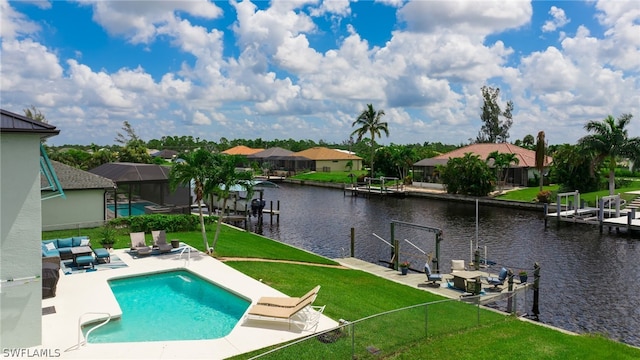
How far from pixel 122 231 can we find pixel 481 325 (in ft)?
64.5

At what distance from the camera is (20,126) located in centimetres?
941

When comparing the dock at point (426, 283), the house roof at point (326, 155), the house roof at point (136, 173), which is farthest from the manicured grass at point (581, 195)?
the house roof at point (326, 155)

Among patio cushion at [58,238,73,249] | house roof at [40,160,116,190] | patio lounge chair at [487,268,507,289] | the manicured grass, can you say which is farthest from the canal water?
patio cushion at [58,238,73,249]

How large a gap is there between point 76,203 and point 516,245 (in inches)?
1073

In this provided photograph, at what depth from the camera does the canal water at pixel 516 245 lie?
17375 mm

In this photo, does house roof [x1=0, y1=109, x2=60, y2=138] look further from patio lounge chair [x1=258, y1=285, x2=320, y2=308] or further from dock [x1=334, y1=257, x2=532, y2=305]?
dock [x1=334, y1=257, x2=532, y2=305]

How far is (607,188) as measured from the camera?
48344mm

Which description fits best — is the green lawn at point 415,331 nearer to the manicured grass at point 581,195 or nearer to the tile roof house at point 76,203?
the tile roof house at point 76,203

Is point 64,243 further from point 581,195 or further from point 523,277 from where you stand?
point 581,195

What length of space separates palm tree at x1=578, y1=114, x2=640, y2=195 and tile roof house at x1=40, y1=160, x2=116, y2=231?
138 ft

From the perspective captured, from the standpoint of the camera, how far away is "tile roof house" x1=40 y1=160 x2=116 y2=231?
25797 mm

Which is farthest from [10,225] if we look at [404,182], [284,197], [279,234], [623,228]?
[404,182]

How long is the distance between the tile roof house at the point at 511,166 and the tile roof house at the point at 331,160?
24.1 m

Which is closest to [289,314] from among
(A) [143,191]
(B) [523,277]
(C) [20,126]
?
(C) [20,126]
